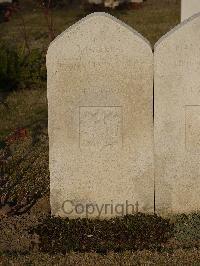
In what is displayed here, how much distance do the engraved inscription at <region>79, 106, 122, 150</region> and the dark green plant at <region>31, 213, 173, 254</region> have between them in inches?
24.2

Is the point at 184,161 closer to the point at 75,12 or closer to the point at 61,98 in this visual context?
the point at 61,98

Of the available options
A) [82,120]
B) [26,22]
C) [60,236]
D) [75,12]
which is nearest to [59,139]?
[82,120]

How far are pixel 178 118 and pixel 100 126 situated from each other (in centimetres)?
61

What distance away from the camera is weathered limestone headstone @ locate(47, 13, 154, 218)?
14.7ft

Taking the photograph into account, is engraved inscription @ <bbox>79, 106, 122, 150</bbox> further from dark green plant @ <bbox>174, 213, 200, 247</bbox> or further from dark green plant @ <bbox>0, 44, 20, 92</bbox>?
dark green plant @ <bbox>0, 44, 20, 92</bbox>

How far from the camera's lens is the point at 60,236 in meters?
4.48

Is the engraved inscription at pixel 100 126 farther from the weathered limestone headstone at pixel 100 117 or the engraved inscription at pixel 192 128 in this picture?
the engraved inscription at pixel 192 128

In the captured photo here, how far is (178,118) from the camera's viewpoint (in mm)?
4625

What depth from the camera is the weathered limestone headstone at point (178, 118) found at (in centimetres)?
449

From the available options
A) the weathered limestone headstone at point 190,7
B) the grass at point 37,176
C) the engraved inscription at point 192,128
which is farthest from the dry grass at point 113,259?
the weathered limestone headstone at point 190,7

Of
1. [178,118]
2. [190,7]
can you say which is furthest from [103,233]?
[190,7]

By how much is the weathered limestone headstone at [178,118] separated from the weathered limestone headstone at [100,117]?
8 cm

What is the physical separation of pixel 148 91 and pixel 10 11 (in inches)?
466

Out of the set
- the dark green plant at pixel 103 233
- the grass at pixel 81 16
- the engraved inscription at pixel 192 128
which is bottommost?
the dark green plant at pixel 103 233
